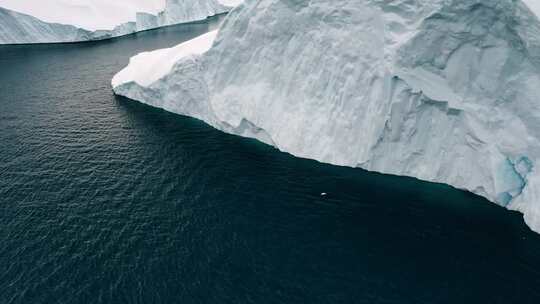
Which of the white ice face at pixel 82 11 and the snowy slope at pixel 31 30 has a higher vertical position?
the white ice face at pixel 82 11

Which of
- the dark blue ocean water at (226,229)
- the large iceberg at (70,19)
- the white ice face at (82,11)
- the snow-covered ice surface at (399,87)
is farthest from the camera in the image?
the white ice face at (82,11)

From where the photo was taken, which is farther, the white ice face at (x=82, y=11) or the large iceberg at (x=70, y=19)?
the white ice face at (x=82, y=11)

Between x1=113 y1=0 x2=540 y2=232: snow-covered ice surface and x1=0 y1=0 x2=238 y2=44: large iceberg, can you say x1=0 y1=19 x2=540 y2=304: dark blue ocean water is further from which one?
x1=0 y1=0 x2=238 y2=44: large iceberg

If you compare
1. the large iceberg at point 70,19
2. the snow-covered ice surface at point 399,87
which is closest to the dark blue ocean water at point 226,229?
the snow-covered ice surface at point 399,87

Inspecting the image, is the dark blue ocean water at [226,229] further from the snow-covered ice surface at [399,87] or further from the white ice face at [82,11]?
the white ice face at [82,11]

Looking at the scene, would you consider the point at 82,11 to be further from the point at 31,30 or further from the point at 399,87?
the point at 399,87

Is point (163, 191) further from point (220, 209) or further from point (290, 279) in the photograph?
point (290, 279)

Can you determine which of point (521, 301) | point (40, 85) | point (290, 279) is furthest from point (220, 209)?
point (40, 85)
